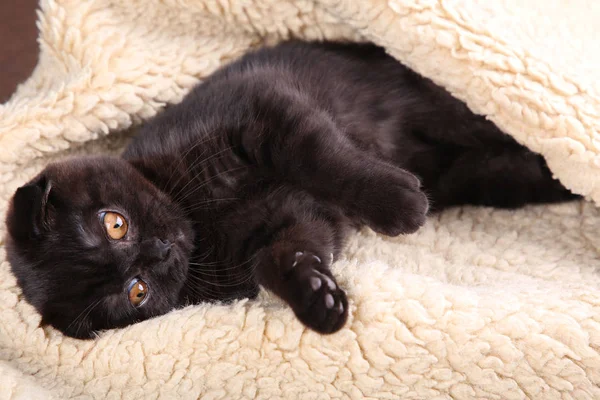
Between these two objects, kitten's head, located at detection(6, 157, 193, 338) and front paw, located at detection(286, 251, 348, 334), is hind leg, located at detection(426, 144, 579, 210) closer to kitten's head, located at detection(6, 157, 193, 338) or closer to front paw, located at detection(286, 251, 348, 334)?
front paw, located at detection(286, 251, 348, 334)

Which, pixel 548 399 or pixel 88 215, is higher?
pixel 88 215

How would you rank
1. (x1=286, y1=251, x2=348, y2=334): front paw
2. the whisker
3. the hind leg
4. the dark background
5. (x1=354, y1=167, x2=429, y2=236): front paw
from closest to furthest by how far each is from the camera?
(x1=286, y1=251, x2=348, y2=334): front paw
(x1=354, y1=167, x2=429, y2=236): front paw
the whisker
the hind leg
the dark background

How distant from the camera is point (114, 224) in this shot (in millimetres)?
1048

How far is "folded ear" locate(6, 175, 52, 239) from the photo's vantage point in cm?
99

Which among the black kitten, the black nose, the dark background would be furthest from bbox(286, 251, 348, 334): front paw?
the dark background

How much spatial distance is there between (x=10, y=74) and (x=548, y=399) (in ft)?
5.13

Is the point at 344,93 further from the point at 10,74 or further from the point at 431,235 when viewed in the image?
the point at 10,74

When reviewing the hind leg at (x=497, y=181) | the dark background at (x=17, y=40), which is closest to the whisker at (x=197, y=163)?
the hind leg at (x=497, y=181)

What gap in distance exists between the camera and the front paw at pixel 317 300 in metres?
0.90

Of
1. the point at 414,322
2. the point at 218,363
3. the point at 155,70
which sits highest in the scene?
the point at 155,70

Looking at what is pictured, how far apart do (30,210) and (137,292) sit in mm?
238

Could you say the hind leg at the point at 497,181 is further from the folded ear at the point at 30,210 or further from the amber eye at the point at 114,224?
the folded ear at the point at 30,210

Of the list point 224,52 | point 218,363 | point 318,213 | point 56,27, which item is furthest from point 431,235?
point 56,27

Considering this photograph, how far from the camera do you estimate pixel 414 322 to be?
3.17 ft
